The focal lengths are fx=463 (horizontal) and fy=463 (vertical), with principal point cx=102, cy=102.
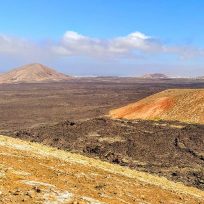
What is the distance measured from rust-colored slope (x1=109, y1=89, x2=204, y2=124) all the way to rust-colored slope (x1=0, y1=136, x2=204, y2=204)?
39531 mm

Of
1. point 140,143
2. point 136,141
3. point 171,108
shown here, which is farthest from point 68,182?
point 171,108

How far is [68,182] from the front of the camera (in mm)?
19750

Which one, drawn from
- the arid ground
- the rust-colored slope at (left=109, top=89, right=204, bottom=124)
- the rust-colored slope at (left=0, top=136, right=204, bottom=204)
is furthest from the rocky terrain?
the rust-colored slope at (left=0, top=136, right=204, bottom=204)

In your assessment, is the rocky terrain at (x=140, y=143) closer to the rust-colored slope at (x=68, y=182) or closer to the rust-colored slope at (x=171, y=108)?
the rust-colored slope at (x=171, y=108)

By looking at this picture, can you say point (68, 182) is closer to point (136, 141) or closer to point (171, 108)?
point (136, 141)

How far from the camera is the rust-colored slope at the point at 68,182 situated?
16.9m

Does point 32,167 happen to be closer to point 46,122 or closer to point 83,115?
point 46,122

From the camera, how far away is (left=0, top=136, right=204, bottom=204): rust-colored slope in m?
16.9

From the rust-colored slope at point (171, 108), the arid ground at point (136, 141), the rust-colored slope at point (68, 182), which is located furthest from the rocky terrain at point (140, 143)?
the rust-colored slope at point (68, 182)

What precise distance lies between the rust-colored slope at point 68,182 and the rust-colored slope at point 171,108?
39531 millimetres

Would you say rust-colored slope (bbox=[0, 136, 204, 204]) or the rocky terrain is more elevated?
rust-colored slope (bbox=[0, 136, 204, 204])

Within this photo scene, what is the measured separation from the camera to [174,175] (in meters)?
35.5

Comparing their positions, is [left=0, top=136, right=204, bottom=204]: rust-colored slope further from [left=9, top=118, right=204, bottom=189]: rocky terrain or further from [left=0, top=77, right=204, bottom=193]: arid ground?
[left=9, top=118, right=204, bottom=189]: rocky terrain

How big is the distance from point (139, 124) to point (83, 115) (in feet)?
69.5
